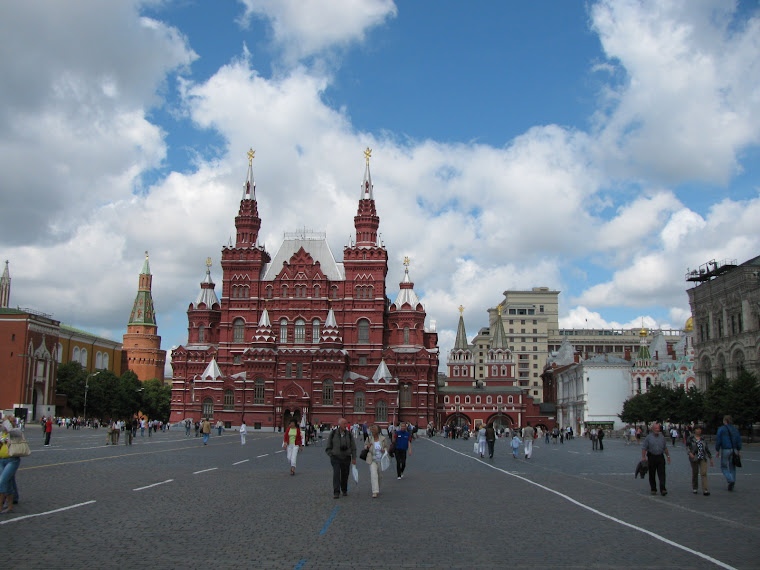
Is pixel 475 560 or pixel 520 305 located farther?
pixel 520 305

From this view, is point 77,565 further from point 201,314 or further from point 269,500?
point 201,314

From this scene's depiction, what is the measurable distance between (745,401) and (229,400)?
186 ft

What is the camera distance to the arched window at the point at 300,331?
9044cm

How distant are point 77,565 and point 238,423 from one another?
259ft

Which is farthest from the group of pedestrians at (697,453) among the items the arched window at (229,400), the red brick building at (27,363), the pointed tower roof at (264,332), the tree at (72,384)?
the tree at (72,384)

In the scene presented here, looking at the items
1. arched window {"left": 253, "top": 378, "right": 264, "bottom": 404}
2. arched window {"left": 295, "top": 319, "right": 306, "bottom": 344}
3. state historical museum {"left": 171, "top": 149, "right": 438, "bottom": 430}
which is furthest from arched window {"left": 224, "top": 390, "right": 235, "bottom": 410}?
arched window {"left": 295, "top": 319, "right": 306, "bottom": 344}

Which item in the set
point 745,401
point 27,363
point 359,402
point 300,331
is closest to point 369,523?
point 745,401

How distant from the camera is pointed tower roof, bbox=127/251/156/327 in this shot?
150 metres

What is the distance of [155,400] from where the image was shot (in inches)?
4783

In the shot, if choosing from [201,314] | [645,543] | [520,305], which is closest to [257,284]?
[201,314]

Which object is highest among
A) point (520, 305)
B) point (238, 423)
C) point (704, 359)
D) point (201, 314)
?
point (520, 305)

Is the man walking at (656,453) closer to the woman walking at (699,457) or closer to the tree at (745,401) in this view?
the woman walking at (699,457)

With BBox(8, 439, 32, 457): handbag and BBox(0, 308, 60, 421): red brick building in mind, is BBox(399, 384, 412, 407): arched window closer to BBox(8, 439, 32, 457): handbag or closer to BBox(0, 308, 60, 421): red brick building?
BBox(0, 308, 60, 421): red brick building

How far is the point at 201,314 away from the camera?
94.9 meters
